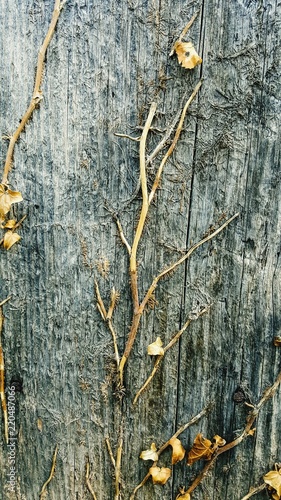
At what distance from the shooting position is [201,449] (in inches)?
67.6

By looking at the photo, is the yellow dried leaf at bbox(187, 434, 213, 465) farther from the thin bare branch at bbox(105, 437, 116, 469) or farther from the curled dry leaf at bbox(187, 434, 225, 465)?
the thin bare branch at bbox(105, 437, 116, 469)

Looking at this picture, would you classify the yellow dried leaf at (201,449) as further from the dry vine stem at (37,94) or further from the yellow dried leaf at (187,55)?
the yellow dried leaf at (187,55)

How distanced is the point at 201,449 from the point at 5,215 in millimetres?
1067

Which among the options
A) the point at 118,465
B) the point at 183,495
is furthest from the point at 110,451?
the point at 183,495

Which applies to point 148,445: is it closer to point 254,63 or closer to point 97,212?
point 97,212

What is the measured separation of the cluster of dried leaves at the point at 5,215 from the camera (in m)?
1.67

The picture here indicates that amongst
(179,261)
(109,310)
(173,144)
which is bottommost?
(109,310)

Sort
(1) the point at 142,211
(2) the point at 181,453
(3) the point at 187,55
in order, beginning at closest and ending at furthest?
(3) the point at 187,55 < (1) the point at 142,211 < (2) the point at 181,453

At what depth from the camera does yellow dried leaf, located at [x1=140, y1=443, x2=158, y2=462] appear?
5.73ft

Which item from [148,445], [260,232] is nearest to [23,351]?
[148,445]

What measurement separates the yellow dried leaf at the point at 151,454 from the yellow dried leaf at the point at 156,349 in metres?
0.35

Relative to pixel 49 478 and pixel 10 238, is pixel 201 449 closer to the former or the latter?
pixel 49 478

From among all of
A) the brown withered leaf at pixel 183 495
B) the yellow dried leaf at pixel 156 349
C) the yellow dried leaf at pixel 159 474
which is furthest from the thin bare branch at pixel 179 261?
the brown withered leaf at pixel 183 495

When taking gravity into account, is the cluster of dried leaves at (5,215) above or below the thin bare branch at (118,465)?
above
